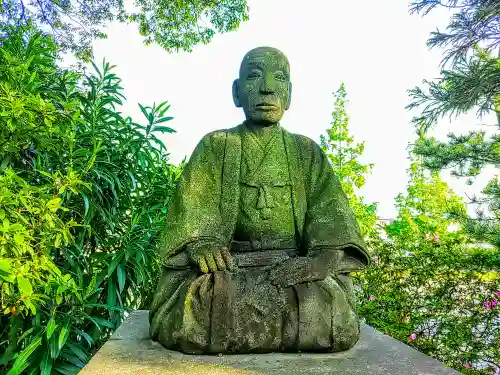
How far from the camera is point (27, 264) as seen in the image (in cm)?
255

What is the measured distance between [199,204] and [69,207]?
5.10 feet

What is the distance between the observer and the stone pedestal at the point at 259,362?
7.03ft

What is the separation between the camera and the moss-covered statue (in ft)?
7.74

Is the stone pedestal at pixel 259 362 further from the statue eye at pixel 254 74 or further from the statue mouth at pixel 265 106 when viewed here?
the statue eye at pixel 254 74

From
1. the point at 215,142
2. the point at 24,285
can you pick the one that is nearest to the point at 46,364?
the point at 24,285

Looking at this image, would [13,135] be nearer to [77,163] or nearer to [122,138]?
[77,163]

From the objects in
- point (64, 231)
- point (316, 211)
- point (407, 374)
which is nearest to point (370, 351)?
point (407, 374)

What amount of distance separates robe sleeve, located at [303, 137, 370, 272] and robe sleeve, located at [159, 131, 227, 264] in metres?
0.55

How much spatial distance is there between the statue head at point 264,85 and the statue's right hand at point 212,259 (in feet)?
2.91

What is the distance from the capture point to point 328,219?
2.76 meters

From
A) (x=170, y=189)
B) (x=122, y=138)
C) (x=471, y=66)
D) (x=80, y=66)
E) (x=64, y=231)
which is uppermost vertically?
(x=80, y=66)

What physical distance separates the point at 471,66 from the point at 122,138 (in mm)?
3667

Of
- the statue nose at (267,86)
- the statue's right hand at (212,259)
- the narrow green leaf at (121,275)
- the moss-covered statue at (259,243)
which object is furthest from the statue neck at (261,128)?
the narrow green leaf at (121,275)

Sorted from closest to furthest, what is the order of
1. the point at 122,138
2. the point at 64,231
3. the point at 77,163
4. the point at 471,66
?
1. the point at 64,231
2. the point at 77,163
3. the point at 122,138
4. the point at 471,66
